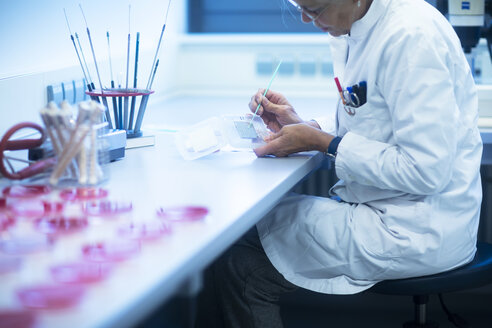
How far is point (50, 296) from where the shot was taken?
2.45ft

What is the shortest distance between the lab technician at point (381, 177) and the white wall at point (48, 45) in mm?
594

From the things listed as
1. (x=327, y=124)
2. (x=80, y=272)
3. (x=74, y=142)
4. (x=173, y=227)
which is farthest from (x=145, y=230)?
(x=327, y=124)

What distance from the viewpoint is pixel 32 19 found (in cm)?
168

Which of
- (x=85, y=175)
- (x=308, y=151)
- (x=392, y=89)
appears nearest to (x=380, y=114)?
(x=392, y=89)

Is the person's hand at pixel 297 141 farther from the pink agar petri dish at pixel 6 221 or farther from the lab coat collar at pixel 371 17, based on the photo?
the pink agar petri dish at pixel 6 221

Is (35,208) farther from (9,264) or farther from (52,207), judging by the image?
(9,264)

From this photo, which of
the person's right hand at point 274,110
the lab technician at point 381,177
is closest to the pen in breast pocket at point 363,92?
the lab technician at point 381,177

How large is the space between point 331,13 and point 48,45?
794 millimetres

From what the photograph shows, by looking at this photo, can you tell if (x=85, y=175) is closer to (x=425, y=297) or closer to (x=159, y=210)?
(x=159, y=210)

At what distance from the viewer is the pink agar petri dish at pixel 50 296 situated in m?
0.73

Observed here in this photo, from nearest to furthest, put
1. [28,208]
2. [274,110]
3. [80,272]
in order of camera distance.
Answer: [80,272]
[28,208]
[274,110]

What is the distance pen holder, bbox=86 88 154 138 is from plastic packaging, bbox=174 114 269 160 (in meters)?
0.13

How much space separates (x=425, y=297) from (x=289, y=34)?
62.3 inches

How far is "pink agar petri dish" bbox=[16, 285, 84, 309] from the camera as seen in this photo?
0.73 metres
